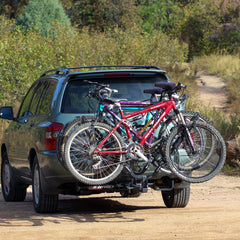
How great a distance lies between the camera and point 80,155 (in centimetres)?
739

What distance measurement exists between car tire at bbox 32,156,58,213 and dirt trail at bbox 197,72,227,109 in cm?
1568

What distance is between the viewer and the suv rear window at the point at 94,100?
7.95 meters

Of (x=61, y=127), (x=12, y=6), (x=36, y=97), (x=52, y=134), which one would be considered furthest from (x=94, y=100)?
(x=12, y=6)

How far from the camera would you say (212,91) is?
27.5 meters

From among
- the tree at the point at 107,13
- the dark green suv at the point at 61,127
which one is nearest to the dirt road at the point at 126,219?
the dark green suv at the point at 61,127

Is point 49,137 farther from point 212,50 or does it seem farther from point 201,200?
point 212,50

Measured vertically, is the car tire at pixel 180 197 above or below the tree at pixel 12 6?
below

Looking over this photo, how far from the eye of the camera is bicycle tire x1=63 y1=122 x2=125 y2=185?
7348 mm

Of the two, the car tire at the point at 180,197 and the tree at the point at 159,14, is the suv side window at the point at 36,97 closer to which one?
the car tire at the point at 180,197

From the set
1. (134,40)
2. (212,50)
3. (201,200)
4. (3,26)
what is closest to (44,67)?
(134,40)

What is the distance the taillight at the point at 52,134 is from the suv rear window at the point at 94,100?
0.24 m

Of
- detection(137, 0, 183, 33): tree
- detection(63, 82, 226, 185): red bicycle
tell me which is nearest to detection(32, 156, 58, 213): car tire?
detection(63, 82, 226, 185): red bicycle

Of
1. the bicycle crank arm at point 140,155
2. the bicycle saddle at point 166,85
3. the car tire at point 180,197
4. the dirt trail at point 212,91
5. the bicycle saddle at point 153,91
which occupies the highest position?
the bicycle saddle at point 166,85

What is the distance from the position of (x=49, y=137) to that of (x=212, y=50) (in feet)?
95.3
